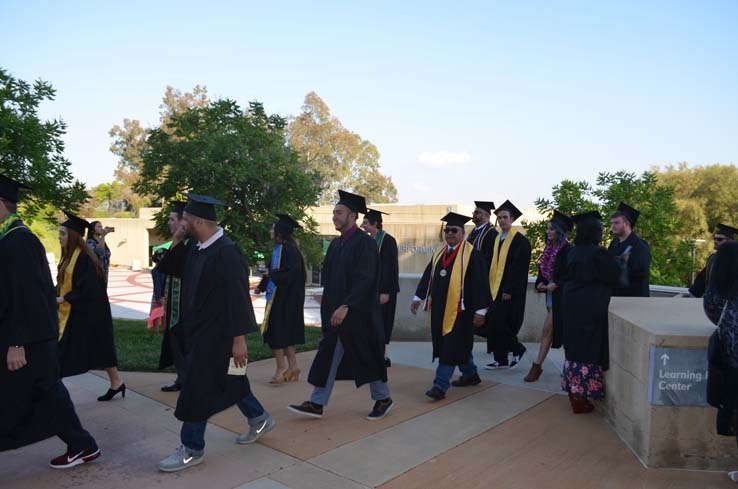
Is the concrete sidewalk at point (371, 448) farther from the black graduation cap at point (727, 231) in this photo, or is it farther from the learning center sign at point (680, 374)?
the black graduation cap at point (727, 231)

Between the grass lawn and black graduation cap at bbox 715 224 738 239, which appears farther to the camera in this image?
the grass lawn

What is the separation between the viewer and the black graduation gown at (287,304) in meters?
6.07

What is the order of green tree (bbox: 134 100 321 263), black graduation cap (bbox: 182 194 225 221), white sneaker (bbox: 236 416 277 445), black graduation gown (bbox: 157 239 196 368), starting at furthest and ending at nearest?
green tree (bbox: 134 100 321 263) → black graduation gown (bbox: 157 239 196 368) → white sneaker (bbox: 236 416 277 445) → black graduation cap (bbox: 182 194 225 221)

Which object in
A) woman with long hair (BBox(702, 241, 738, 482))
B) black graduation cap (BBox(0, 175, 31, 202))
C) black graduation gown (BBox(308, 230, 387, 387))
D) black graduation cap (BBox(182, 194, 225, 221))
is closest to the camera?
woman with long hair (BBox(702, 241, 738, 482))

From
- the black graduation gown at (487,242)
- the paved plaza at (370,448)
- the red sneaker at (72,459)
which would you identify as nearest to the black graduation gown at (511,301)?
the black graduation gown at (487,242)

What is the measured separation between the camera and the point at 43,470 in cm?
387

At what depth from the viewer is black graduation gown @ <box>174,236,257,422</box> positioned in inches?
150

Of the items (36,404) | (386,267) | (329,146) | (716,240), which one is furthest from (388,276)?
(329,146)

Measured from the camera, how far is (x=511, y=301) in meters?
6.73

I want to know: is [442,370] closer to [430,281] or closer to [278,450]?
[430,281]

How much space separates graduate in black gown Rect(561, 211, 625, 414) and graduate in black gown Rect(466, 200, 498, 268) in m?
1.81

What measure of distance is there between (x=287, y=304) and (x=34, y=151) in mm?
4969

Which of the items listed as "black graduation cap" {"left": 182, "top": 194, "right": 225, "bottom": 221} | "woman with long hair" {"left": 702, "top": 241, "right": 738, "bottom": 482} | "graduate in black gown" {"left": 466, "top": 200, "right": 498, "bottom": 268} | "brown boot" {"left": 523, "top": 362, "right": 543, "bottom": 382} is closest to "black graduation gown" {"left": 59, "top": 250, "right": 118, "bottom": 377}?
"black graduation cap" {"left": 182, "top": 194, "right": 225, "bottom": 221}

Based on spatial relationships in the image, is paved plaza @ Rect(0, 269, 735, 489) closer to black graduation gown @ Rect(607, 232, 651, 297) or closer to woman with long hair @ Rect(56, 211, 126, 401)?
woman with long hair @ Rect(56, 211, 126, 401)
